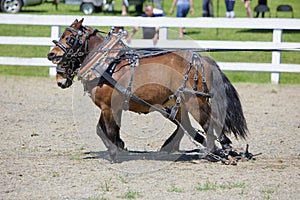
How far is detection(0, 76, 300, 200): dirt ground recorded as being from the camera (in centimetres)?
638

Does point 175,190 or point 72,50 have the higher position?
point 72,50

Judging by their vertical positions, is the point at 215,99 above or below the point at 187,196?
above

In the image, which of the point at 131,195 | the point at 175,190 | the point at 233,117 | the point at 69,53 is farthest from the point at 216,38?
the point at 131,195

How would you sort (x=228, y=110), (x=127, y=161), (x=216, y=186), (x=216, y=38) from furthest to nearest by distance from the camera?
(x=216, y=38) < (x=127, y=161) < (x=228, y=110) < (x=216, y=186)

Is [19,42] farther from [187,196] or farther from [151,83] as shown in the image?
[187,196]

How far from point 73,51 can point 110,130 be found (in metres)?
0.95

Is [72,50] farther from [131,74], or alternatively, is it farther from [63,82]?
[131,74]

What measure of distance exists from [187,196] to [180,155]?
1996 mm

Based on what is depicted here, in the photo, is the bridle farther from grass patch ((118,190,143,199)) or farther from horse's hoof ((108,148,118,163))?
grass patch ((118,190,143,199))

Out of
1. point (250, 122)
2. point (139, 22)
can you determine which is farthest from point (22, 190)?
point (139, 22)

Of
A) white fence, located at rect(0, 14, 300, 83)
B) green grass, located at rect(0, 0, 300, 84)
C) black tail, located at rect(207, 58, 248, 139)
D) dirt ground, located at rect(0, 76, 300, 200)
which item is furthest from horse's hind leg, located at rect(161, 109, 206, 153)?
white fence, located at rect(0, 14, 300, 83)

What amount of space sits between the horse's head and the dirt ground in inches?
38.2

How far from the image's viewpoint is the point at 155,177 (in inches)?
275

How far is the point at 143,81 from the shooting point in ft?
24.4
